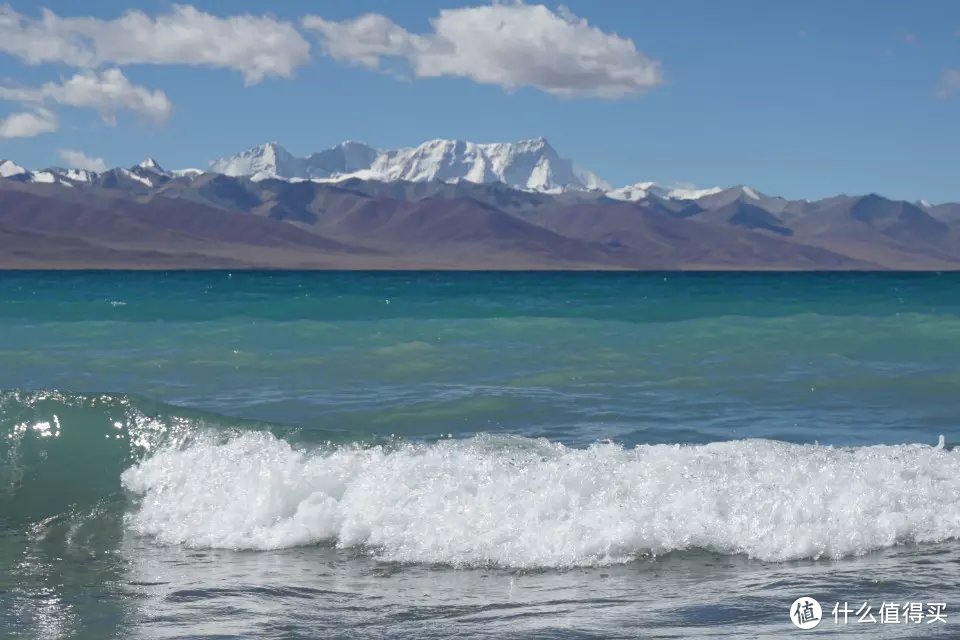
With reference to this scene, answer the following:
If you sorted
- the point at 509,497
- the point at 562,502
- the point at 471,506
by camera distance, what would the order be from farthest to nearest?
the point at 509,497, the point at 471,506, the point at 562,502

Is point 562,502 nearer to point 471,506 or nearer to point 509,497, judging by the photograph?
point 509,497

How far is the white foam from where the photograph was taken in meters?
9.30

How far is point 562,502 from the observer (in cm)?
984

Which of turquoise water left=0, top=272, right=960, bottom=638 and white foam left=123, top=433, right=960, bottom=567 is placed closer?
turquoise water left=0, top=272, right=960, bottom=638

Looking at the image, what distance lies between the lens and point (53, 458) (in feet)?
44.9

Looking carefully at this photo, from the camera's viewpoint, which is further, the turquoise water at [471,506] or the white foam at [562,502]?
the white foam at [562,502]

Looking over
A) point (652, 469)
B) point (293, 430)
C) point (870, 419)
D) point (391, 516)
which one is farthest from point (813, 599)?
point (870, 419)

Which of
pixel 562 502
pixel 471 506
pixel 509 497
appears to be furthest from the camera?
pixel 509 497

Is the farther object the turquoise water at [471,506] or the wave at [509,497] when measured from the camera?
the wave at [509,497]

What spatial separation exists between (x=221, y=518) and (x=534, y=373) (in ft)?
40.6

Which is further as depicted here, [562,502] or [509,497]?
[509,497]

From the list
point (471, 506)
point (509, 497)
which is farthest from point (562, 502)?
point (471, 506)

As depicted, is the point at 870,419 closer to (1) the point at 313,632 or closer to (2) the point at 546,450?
(2) the point at 546,450

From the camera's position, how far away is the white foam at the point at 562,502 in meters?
9.30
